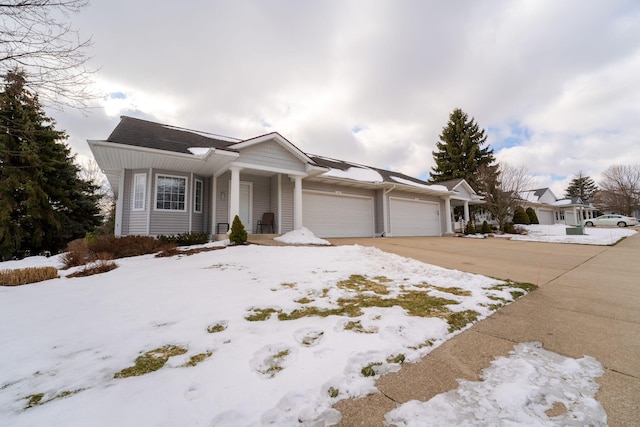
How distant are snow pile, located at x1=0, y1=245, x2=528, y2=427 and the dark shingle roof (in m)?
5.52

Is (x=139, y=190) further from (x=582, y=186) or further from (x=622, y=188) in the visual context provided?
(x=582, y=186)

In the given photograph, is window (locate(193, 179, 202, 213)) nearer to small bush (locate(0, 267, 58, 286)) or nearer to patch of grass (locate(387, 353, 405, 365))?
small bush (locate(0, 267, 58, 286))

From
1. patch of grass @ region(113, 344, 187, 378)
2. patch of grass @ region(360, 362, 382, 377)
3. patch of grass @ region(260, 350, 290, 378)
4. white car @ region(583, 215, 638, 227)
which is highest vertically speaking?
white car @ region(583, 215, 638, 227)

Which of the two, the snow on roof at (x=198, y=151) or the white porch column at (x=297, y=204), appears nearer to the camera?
the snow on roof at (x=198, y=151)

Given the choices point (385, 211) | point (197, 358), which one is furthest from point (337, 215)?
point (197, 358)

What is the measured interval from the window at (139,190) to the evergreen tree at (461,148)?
28.7m

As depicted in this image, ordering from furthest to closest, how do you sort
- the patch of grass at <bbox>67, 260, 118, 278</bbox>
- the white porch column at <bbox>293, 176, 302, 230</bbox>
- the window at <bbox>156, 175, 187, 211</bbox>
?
the white porch column at <bbox>293, 176, 302, 230</bbox>
the window at <bbox>156, 175, 187, 211</bbox>
the patch of grass at <bbox>67, 260, 118, 278</bbox>

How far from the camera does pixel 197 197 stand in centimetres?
1040

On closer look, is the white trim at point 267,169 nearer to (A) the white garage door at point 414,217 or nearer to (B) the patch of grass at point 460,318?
(A) the white garage door at point 414,217

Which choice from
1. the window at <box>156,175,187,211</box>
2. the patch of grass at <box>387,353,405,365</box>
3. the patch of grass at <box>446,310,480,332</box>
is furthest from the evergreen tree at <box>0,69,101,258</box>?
the patch of grass at <box>446,310,480,332</box>

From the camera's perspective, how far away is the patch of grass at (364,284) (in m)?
3.83

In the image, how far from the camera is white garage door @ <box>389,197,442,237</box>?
14.5m

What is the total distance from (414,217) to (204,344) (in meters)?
15.0

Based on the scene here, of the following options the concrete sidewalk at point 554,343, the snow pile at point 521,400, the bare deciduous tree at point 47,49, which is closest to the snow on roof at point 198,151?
the bare deciduous tree at point 47,49
